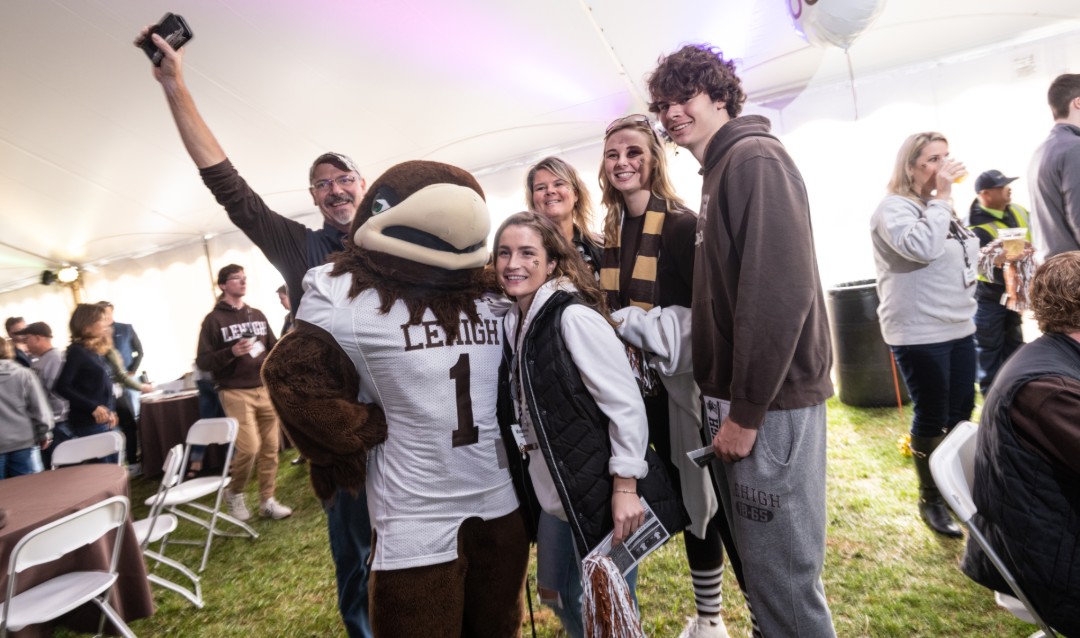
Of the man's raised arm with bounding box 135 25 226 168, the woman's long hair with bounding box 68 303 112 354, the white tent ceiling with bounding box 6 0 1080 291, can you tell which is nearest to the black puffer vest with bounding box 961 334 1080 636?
the man's raised arm with bounding box 135 25 226 168

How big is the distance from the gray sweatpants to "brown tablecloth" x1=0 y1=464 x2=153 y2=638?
274 centimetres

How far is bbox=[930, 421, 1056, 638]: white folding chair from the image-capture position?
1340 mm

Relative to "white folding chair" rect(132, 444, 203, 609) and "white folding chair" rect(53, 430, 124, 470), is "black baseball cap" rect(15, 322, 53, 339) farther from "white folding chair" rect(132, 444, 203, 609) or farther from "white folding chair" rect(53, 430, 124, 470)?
"white folding chair" rect(132, 444, 203, 609)

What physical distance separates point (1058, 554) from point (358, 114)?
18.8 ft

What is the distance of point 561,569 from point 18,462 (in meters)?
4.55

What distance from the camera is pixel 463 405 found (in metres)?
1.33

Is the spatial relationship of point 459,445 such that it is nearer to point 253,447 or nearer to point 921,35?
point 253,447

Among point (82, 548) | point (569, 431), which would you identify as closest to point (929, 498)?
point (569, 431)

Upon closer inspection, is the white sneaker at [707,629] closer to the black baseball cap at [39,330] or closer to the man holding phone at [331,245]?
the man holding phone at [331,245]

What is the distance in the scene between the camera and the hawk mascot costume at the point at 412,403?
1249mm

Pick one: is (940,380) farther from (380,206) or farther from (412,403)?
(380,206)

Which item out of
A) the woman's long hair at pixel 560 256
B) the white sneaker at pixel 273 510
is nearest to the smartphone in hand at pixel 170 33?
the woman's long hair at pixel 560 256

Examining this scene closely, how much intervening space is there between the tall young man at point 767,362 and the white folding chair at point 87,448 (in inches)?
152

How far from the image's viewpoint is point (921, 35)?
185 inches
